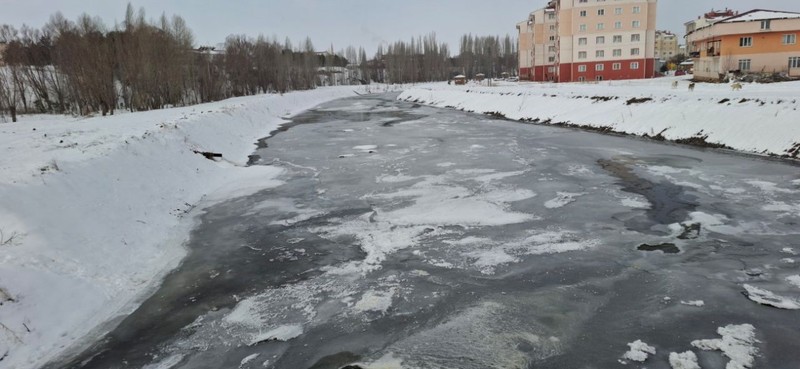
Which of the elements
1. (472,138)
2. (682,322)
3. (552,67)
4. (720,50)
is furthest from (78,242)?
(552,67)

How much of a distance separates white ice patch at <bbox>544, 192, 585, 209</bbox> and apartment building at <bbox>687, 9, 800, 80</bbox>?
39422 mm

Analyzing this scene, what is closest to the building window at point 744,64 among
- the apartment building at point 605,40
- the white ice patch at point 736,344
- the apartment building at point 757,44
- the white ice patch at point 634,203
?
the apartment building at point 757,44

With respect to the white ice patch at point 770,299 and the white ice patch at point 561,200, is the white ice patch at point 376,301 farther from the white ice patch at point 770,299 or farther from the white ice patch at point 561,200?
the white ice patch at point 561,200

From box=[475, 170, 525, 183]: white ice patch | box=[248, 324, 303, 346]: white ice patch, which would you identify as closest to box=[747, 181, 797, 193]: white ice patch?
box=[475, 170, 525, 183]: white ice patch

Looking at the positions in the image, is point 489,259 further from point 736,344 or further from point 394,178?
point 394,178

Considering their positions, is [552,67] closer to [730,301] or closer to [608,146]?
[608,146]

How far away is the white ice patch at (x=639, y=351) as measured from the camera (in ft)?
14.0

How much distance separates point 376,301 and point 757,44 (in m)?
51.2

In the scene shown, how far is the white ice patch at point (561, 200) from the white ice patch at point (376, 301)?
4697 mm

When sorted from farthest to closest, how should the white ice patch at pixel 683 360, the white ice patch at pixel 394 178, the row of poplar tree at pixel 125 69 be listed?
the row of poplar tree at pixel 125 69 < the white ice patch at pixel 394 178 < the white ice patch at pixel 683 360

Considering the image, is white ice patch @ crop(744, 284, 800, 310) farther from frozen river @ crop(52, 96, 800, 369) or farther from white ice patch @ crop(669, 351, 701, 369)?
white ice patch @ crop(669, 351, 701, 369)

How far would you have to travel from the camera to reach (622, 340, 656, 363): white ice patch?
428cm

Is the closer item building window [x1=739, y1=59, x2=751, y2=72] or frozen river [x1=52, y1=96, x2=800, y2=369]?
frozen river [x1=52, y1=96, x2=800, y2=369]

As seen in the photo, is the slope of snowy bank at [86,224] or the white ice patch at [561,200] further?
the white ice patch at [561,200]
